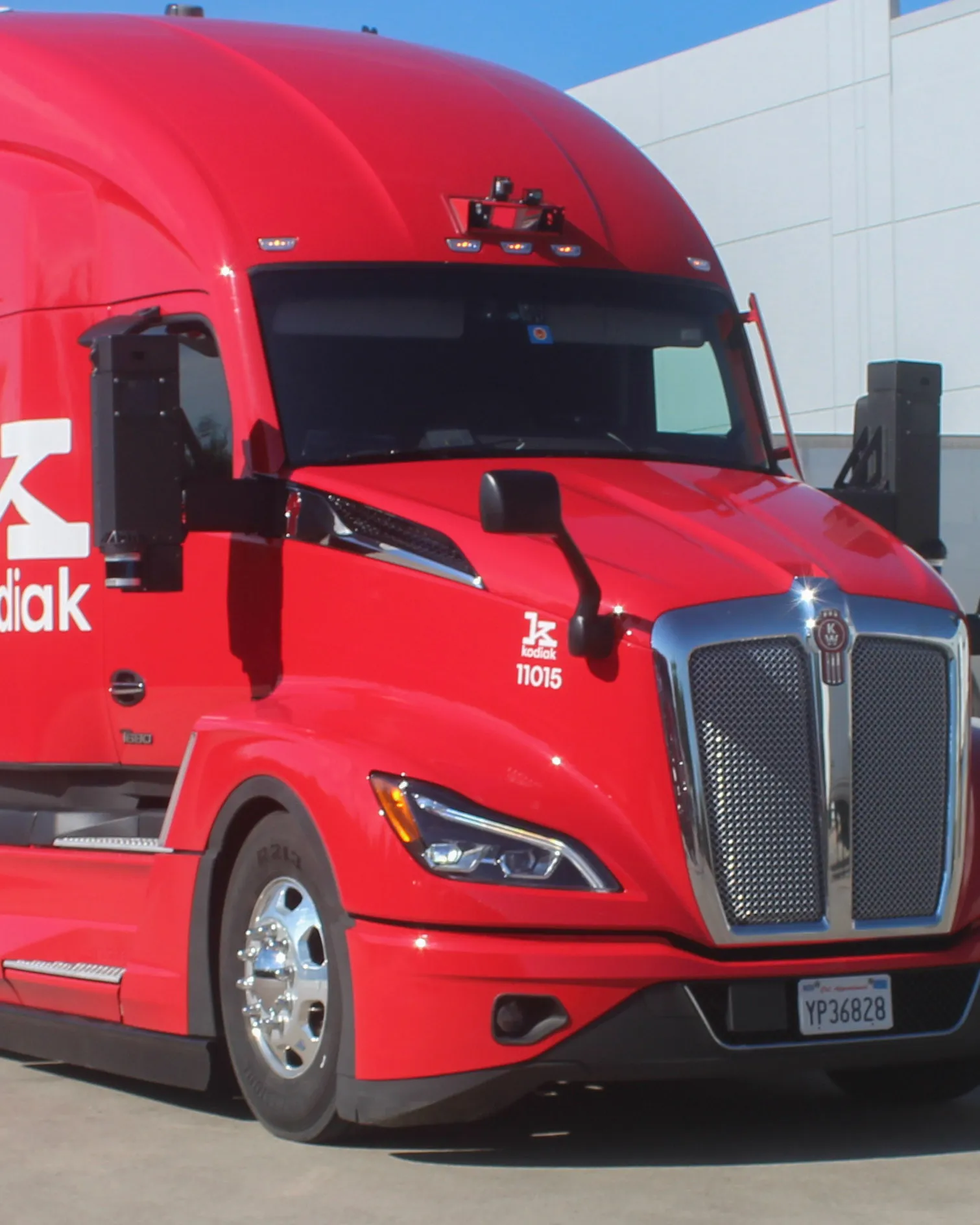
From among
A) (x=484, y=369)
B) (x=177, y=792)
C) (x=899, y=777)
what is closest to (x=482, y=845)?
(x=899, y=777)

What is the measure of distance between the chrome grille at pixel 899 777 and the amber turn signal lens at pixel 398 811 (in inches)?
53.4

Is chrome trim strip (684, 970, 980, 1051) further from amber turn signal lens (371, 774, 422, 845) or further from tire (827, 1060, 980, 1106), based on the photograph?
amber turn signal lens (371, 774, 422, 845)

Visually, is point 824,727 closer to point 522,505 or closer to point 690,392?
point 522,505

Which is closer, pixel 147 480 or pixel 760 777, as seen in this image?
pixel 760 777

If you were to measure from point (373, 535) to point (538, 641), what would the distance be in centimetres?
80

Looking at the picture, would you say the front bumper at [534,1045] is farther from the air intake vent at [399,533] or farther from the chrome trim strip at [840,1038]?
the air intake vent at [399,533]

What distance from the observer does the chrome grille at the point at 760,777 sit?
6871mm

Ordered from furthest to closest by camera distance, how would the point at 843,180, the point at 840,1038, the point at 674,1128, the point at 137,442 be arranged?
the point at 843,180
the point at 137,442
the point at 674,1128
the point at 840,1038

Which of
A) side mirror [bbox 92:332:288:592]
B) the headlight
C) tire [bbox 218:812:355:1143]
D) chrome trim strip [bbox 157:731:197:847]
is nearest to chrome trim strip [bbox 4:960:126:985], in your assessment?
chrome trim strip [bbox 157:731:197:847]

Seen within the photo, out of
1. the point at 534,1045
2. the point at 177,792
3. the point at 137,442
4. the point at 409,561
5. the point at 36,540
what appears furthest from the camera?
the point at 36,540

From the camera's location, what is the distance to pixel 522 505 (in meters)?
7.00

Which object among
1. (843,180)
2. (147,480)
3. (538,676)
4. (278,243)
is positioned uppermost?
(843,180)

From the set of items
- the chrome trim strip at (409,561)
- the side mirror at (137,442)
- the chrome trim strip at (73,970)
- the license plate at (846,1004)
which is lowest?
the chrome trim strip at (73,970)

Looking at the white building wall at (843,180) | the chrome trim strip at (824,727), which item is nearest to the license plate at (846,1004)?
the chrome trim strip at (824,727)
